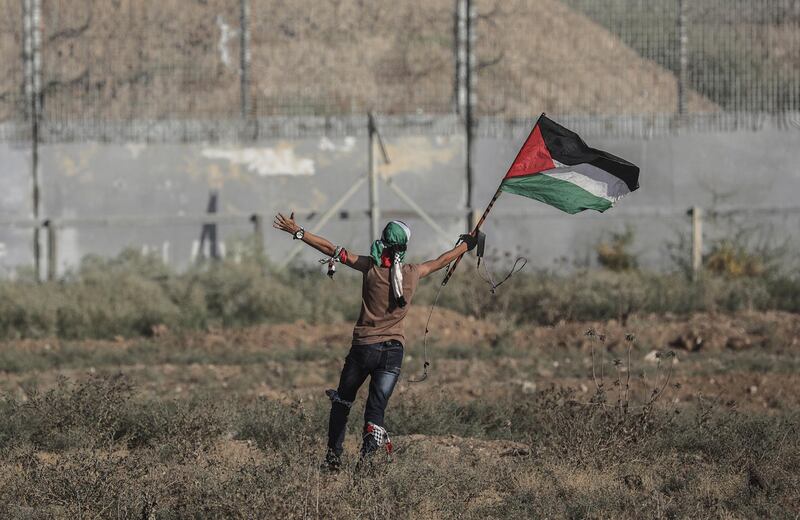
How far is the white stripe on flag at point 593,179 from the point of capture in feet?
28.1

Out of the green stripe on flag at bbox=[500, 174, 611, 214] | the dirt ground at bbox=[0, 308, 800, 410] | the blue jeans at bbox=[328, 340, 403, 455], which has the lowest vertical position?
the dirt ground at bbox=[0, 308, 800, 410]

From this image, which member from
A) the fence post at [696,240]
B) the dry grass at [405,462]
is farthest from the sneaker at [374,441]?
the fence post at [696,240]

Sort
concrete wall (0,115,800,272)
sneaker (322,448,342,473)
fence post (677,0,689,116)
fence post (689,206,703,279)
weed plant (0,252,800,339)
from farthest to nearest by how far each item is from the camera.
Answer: fence post (677,0,689,116)
concrete wall (0,115,800,272)
fence post (689,206,703,279)
weed plant (0,252,800,339)
sneaker (322,448,342,473)

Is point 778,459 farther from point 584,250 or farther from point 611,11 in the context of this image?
point 611,11

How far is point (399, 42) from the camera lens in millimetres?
19359

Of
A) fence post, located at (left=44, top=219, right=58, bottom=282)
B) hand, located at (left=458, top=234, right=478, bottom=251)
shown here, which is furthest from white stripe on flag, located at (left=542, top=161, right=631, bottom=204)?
fence post, located at (left=44, top=219, right=58, bottom=282)

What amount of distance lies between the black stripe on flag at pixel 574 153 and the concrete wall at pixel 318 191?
1008cm

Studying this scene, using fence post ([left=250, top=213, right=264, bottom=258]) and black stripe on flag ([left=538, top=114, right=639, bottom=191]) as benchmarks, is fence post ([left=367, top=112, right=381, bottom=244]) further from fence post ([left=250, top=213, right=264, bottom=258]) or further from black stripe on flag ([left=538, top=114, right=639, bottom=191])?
black stripe on flag ([left=538, top=114, right=639, bottom=191])

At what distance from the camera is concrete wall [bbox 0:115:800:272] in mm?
18891

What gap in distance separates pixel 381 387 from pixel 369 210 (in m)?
10.7

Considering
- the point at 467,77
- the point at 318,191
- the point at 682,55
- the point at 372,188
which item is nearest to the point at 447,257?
the point at 372,188

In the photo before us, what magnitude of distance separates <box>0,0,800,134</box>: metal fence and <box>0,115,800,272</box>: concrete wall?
0.46 metres

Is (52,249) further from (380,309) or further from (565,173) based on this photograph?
(380,309)

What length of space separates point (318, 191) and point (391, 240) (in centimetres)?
1145
